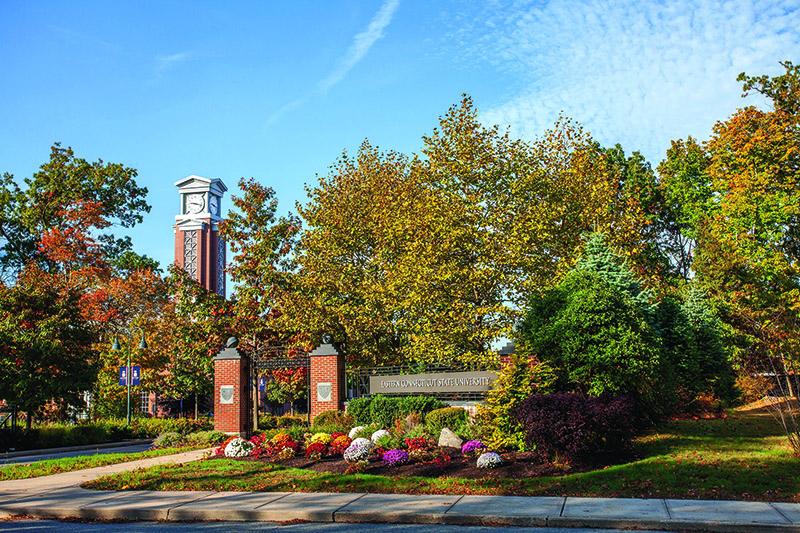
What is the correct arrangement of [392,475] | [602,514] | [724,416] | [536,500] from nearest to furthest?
[602,514] < [536,500] < [392,475] < [724,416]

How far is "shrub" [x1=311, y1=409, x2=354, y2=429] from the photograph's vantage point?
2020 centimetres

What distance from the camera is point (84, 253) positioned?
39.3 metres

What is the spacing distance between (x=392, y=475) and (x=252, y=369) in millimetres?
14399

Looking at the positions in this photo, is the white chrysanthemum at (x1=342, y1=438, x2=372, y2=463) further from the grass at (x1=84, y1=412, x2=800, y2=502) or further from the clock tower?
the clock tower

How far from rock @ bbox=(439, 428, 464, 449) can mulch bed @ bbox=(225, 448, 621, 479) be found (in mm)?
548

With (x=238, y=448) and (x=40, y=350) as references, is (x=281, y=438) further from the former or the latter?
(x=40, y=350)

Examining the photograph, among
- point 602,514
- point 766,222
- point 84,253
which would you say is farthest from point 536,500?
point 84,253

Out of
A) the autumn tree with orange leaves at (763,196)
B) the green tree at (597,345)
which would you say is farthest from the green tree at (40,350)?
the autumn tree with orange leaves at (763,196)

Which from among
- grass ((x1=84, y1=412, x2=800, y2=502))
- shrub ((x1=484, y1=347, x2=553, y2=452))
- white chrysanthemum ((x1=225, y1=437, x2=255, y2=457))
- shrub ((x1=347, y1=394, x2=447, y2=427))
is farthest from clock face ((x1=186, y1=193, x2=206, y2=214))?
shrub ((x1=484, y1=347, x2=553, y2=452))

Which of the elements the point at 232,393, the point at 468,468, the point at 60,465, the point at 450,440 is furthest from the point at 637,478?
the point at 232,393

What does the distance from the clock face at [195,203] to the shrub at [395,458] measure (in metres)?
75.5

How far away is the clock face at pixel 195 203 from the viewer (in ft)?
275

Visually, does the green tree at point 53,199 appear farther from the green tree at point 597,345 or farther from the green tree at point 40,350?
the green tree at point 597,345

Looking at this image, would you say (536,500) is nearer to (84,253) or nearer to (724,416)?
(724,416)
